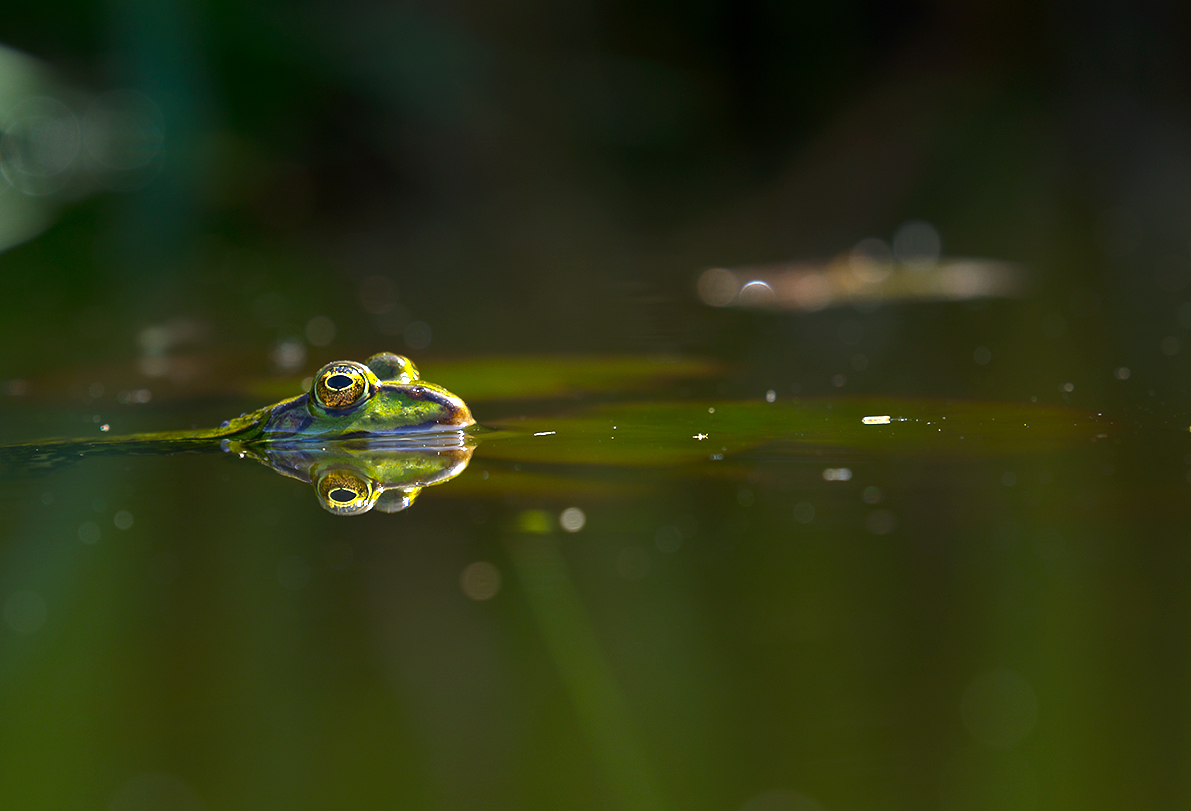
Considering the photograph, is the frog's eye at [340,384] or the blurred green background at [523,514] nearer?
the blurred green background at [523,514]

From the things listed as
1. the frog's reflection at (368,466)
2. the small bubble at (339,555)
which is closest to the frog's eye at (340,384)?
the frog's reflection at (368,466)

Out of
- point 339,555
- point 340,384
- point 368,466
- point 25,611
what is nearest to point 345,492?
point 368,466

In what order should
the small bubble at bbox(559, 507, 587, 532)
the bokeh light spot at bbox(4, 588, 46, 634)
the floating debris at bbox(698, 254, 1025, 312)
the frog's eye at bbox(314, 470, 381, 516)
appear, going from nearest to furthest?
1. the bokeh light spot at bbox(4, 588, 46, 634)
2. the small bubble at bbox(559, 507, 587, 532)
3. the frog's eye at bbox(314, 470, 381, 516)
4. the floating debris at bbox(698, 254, 1025, 312)

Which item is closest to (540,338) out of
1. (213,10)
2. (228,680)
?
(228,680)

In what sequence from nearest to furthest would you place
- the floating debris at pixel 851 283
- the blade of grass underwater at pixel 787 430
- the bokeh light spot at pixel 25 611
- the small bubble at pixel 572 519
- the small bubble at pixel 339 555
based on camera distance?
the bokeh light spot at pixel 25 611 < the small bubble at pixel 339 555 < the small bubble at pixel 572 519 < the blade of grass underwater at pixel 787 430 < the floating debris at pixel 851 283

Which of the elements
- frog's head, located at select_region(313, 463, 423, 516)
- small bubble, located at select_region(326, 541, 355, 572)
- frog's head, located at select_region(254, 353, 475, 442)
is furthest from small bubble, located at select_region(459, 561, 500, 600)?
frog's head, located at select_region(254, 353, 475, 442)

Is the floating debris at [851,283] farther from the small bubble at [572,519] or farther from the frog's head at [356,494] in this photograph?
the small bubble at [572,519]

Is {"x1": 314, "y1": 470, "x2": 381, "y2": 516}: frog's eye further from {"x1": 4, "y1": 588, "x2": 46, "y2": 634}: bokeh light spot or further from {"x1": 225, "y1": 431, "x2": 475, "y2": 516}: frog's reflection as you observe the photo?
{"x1": 4, "y1": 588, "x2": 46, "y2": 634}: bokeh light spot
